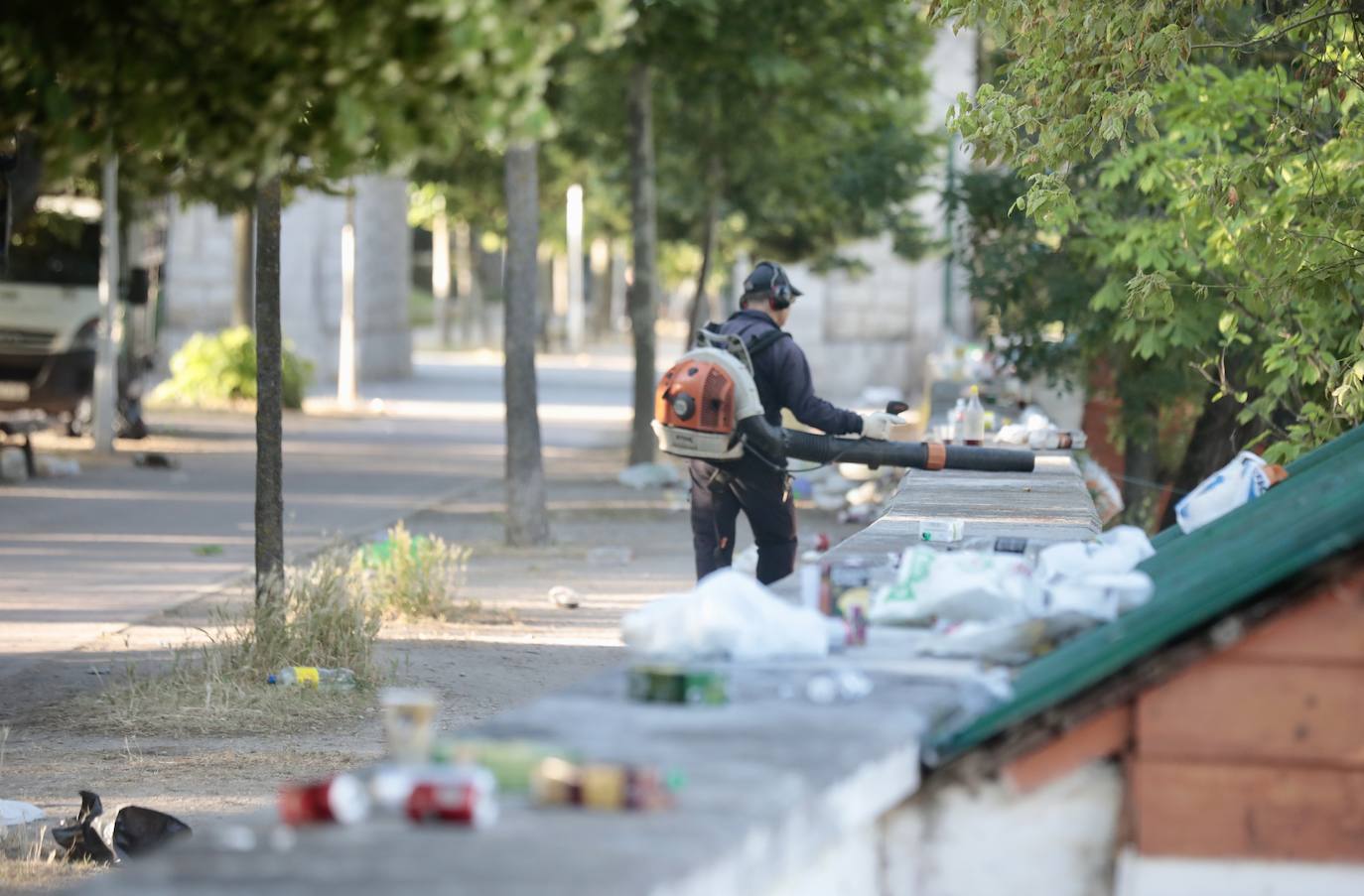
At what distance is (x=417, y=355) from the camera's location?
190 feet

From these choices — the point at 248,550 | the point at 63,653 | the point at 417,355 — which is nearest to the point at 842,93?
the point at 248,550

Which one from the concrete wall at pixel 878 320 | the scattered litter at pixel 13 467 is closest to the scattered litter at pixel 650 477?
the scattered litter at pixel 13 467

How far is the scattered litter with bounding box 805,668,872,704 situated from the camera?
4.87m

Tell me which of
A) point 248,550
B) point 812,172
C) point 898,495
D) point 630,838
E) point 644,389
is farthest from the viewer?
point 812,172

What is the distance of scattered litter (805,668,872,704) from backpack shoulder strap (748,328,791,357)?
4.85 m

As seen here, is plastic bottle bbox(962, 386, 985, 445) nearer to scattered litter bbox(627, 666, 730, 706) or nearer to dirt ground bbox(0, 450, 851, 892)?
dirt ground bbox(0, 450, 851, 892)

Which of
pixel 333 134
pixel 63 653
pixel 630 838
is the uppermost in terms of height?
pixel 333 134

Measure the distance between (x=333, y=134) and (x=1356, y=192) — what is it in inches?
273

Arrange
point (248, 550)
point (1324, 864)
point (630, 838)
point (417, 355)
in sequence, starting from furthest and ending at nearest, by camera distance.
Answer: point (417, 355) → point (248, 550) → point (1324, 864) → point (630, 838)

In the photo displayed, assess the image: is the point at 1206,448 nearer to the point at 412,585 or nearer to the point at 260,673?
the point at 412,585

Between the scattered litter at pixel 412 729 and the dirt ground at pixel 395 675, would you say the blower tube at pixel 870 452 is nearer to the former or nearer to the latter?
the dirt ground at pixel 395 675

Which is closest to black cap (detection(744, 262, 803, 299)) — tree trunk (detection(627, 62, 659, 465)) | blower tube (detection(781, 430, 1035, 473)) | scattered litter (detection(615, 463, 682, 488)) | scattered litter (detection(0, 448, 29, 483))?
blower tube (detection(781, 430, 1035, 473))

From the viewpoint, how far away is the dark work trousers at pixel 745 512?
9.70m

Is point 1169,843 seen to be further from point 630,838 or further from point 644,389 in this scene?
point 644,389
